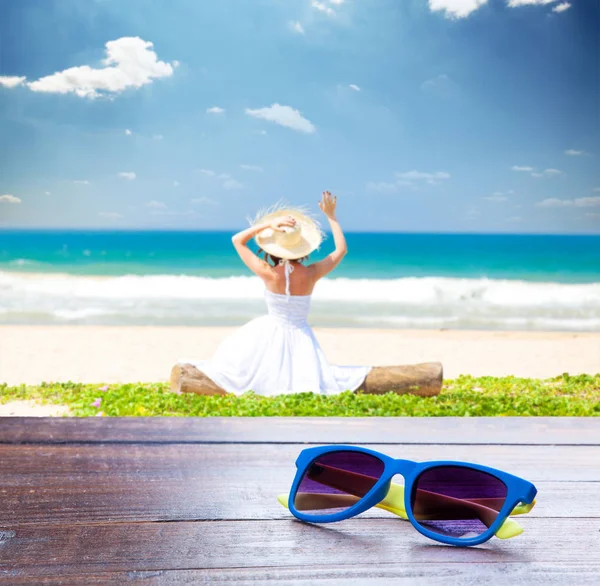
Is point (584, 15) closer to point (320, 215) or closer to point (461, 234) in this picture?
point (461, 234)

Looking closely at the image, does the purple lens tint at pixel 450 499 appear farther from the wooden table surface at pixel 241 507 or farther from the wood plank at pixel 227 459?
the wood plank at pixel 227 459

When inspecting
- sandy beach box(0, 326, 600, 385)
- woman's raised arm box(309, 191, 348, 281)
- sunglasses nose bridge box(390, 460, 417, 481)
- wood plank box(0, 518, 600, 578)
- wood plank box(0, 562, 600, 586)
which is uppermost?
woman's raised arm box(309, 191, 348, 281)

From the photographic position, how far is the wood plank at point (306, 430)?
1224mm

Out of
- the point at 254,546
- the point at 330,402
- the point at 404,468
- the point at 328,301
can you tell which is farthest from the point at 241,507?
the point at 328,301

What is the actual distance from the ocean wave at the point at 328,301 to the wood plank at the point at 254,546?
1143 cm

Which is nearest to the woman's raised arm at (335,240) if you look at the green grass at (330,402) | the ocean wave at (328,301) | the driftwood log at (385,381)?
the driftwood log at (385,381)

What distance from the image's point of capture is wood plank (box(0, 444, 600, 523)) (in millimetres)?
919

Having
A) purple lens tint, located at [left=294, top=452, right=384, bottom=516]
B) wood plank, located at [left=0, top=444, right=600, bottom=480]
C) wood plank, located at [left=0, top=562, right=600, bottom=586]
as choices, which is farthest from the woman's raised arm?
wood plank, located at [left=0, top=562, right=600, bottom=586]

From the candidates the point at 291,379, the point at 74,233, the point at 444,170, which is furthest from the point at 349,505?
the point at 444,170

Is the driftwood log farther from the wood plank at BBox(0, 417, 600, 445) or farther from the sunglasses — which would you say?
the sunglasses

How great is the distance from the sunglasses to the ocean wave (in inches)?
449

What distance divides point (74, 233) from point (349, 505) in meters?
29.3

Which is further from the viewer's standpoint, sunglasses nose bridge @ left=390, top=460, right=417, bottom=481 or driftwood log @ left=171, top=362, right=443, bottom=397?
driftwood log @ left=171, top=362, right=443, bottom=397

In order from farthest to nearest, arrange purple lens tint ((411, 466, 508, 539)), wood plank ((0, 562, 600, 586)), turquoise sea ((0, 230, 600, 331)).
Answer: turquoise sea ((0, 230, 600, 331))
purple lens tint ((411, 466, 508, 539))
wood plank ((0, 562, 600, 586))
